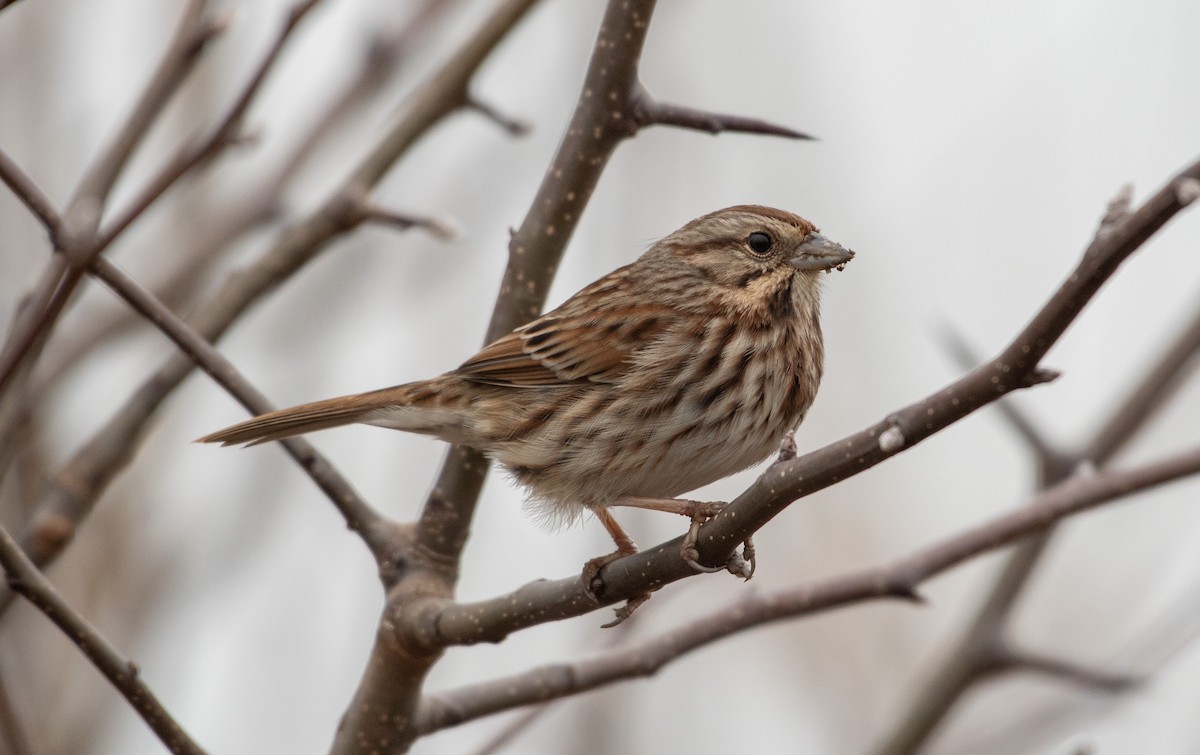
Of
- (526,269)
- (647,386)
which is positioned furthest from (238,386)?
(647,386)

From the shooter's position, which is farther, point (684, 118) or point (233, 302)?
point (233, 302)

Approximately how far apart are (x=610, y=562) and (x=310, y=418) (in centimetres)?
163

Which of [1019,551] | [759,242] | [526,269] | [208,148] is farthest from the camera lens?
[759,242]

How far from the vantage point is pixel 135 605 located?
5.00 meters

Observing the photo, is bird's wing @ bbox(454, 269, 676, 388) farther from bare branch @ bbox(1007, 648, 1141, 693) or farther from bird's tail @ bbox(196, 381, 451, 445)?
bare branch @ bbox(1007, 648, 1141, 693)

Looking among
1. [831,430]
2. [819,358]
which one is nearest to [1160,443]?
[831,430]

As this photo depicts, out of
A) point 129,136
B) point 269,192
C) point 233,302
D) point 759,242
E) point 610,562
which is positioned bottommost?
point 610,562

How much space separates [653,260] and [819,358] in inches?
32.2

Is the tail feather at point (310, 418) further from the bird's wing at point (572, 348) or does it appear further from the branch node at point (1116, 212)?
the branch node at point (1116, 212)

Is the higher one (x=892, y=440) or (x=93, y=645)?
(x=93, y=645)

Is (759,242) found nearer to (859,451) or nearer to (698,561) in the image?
(698,561)

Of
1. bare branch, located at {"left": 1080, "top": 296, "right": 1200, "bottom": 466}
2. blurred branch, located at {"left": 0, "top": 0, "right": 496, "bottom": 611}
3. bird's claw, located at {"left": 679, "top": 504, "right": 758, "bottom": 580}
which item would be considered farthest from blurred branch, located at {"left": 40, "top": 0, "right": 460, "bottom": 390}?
bare branch, located at {"left": 1080, "top": 296, "right": 1200, "bottom": 466}

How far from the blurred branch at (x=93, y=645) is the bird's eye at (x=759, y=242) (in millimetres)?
2452

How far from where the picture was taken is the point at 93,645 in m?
2.56
